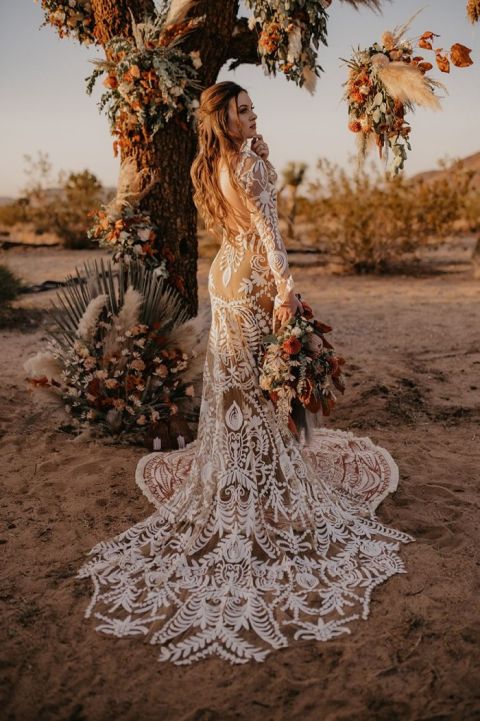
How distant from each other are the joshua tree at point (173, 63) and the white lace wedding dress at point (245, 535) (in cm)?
198

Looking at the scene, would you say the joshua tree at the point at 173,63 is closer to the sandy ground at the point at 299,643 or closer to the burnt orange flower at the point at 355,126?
the burnt orange flower at the point at 355,126

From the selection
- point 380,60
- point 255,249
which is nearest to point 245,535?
point 255,249

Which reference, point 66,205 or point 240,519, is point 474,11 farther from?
point 66,205

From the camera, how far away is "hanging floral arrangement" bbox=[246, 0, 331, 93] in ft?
15.5

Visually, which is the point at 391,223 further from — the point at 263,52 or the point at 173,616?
the point at 173,616

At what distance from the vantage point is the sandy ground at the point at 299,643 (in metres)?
2.56

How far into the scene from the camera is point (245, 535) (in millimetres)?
3400

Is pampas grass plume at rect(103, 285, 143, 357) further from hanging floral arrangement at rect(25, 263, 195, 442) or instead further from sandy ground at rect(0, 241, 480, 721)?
sandy ground at rect(0, 241, 480, 721)

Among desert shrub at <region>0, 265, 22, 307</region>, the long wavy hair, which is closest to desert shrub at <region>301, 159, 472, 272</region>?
desert shrub at <region>0, 265, 22, 307</region>

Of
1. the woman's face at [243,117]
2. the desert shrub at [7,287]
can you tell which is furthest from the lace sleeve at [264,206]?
the desert shrub at [7,287]

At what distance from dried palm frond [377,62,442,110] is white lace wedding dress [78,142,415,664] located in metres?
0.90

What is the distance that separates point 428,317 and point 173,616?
284 inches

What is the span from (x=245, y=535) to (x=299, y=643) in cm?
65

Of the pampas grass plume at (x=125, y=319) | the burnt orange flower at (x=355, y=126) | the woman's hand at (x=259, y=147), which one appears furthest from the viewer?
the pampas grass plume at (x=125, y=319)
